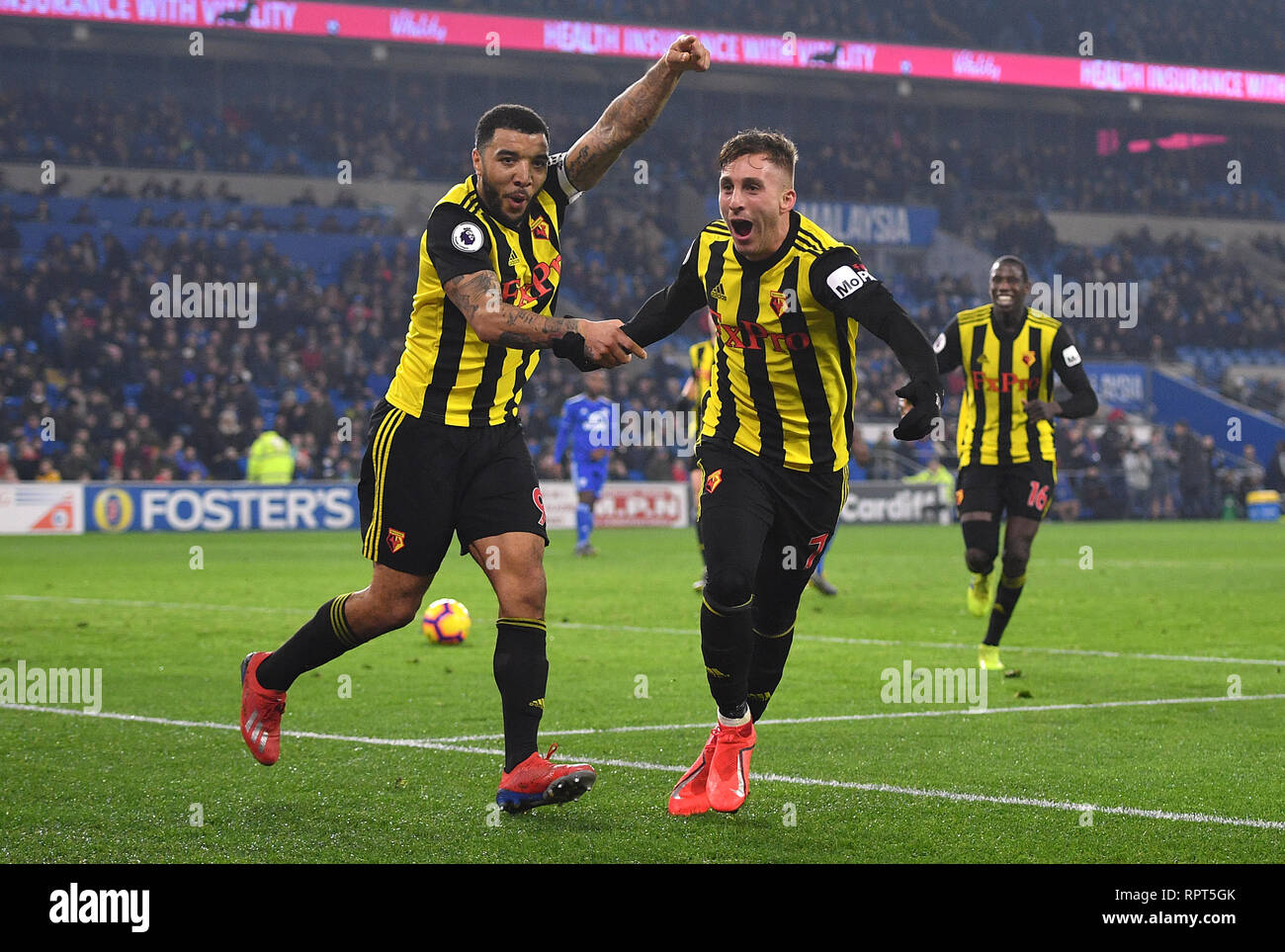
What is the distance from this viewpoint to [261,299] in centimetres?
3133

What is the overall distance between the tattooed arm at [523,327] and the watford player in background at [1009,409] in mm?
4407

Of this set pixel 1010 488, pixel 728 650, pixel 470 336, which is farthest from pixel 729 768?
pixel 1010 488

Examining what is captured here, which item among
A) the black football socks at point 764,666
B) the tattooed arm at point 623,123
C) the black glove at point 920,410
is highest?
the tattooed arm at point 623,123

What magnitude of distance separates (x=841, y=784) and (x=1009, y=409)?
4.35m

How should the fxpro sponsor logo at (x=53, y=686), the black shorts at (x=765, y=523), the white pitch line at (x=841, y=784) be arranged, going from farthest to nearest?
1. the fxpro sponsor logo at (x=53, y=686)
2. the black shorts at (x=765, y=523)
3. the white pitch line at (x=841, y=784)

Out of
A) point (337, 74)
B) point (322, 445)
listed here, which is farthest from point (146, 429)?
point (337, 74)

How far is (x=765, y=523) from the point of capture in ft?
17.6

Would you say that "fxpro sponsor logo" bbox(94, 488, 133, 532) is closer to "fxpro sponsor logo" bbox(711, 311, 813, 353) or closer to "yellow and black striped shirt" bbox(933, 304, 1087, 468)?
"yellow and black striped shirt" bbox(933, 304, 1087, 468)

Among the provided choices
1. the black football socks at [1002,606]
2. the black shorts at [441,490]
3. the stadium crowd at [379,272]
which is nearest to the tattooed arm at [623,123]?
the black shorts at [441,490]

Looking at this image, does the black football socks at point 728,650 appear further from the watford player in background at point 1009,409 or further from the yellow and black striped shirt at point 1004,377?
the yellow and black striped shirt at point 1004,377

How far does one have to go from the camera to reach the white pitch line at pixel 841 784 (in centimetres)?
476

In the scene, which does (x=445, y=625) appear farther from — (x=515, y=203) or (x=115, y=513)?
(x=115, y=513)

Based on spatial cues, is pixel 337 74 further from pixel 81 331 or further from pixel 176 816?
pixel 176 816

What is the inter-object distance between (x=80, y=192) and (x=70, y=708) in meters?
29.0
